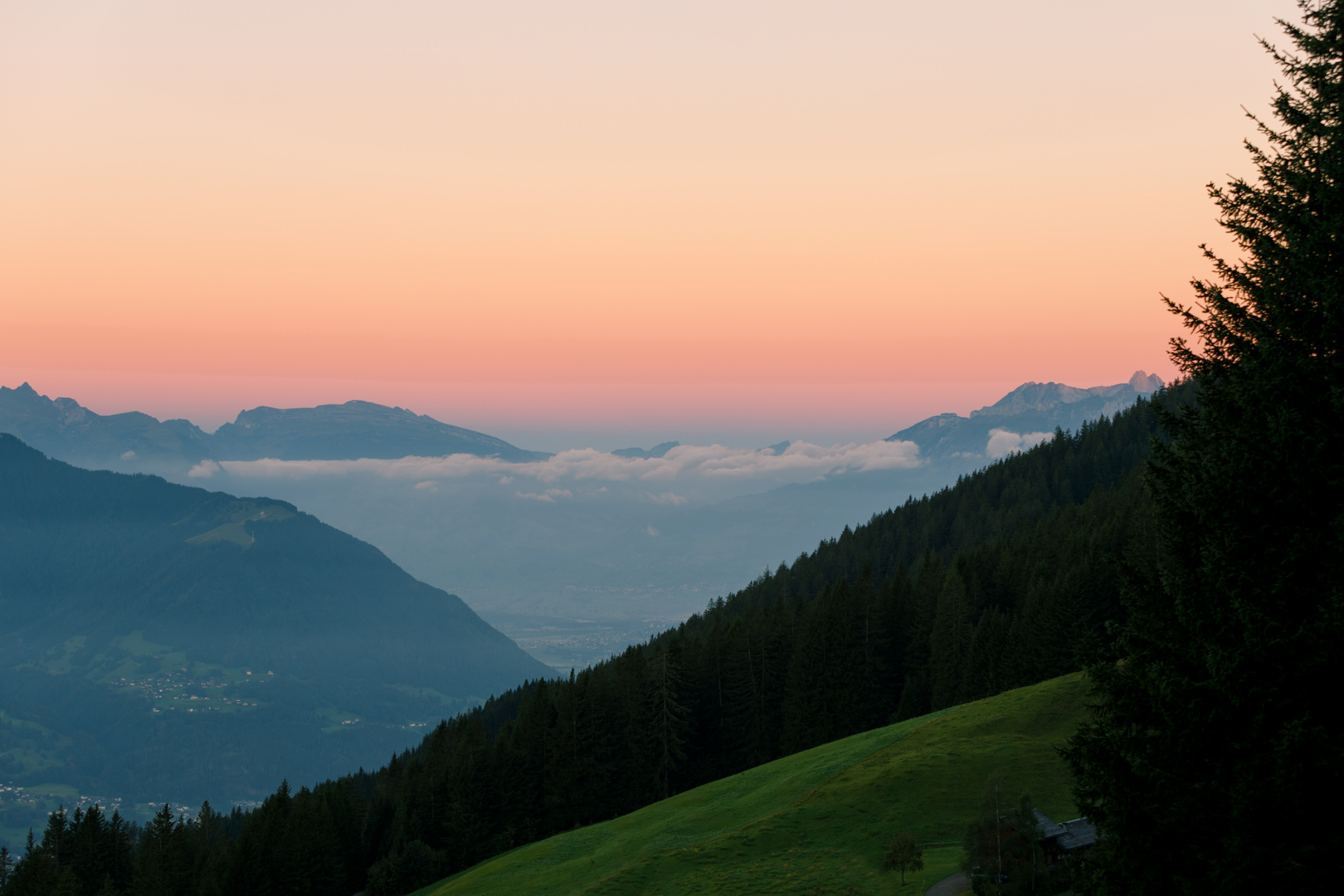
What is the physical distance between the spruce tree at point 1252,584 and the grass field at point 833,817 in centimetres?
2647

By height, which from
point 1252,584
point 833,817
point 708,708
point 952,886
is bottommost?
point 952,886

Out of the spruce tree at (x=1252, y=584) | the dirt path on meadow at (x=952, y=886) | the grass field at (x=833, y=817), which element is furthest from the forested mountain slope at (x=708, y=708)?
the spruce tree at (x=1252, y=584)

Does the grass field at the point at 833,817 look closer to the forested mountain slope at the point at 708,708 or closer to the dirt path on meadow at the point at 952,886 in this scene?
the dirt path on meadow at the point at 952,886

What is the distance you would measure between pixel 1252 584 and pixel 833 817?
4013cm

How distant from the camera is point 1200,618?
14312 millimetres

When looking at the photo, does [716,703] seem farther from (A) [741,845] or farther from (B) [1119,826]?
(B) [1119,826]

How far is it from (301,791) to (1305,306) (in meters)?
109

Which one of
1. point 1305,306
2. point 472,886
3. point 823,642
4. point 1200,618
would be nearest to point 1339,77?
point 1305,306

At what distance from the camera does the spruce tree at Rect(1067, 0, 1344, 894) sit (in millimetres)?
12836

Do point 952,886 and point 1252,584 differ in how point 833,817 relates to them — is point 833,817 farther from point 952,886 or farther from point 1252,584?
point 1252,584

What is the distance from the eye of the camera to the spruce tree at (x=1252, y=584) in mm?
12836

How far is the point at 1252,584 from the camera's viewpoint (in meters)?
13.4

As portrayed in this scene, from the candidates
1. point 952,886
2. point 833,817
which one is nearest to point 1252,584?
point 952,886

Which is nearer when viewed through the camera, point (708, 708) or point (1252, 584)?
point (1252, 584)
